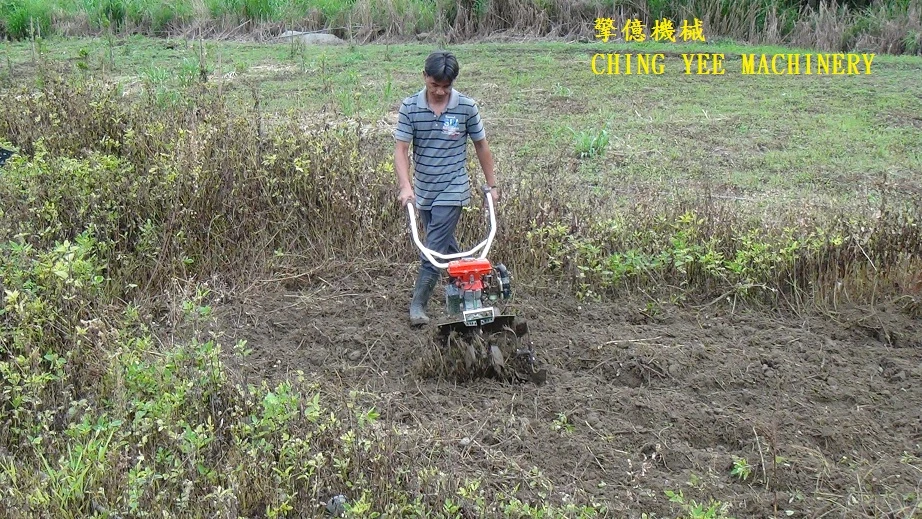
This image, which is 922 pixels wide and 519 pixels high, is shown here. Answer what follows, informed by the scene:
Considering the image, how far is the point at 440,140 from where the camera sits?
4.63 metres

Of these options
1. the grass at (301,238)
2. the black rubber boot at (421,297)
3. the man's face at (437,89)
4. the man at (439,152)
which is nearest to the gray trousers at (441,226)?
the man at (439,152)

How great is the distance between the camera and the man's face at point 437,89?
4.41 meters

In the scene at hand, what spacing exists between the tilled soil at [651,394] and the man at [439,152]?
59 cm

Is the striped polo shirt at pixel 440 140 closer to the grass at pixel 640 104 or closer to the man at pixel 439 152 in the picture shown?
the man at pixel 439 152

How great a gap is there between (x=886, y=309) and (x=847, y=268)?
11.3 inches

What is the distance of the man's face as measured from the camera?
4414mm

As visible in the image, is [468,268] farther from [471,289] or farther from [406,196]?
[406,196]

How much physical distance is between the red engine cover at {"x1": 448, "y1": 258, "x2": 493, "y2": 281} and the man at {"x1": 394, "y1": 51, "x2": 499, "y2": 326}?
1.77ft

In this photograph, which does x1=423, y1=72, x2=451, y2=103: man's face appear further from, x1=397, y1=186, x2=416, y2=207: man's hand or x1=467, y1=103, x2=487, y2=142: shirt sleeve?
x1=397, y1=186, x2=416, y2=207: man's hand

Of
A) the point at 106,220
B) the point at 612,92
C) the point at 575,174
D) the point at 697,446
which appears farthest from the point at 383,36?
the point at 697,446

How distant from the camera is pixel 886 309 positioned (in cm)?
498

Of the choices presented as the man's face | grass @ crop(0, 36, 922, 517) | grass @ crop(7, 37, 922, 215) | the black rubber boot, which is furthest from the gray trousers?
grass @ crop(7, 37, 922, 215)

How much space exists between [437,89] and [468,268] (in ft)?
3.07

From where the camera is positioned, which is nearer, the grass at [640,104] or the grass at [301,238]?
the grass at [301,238]
